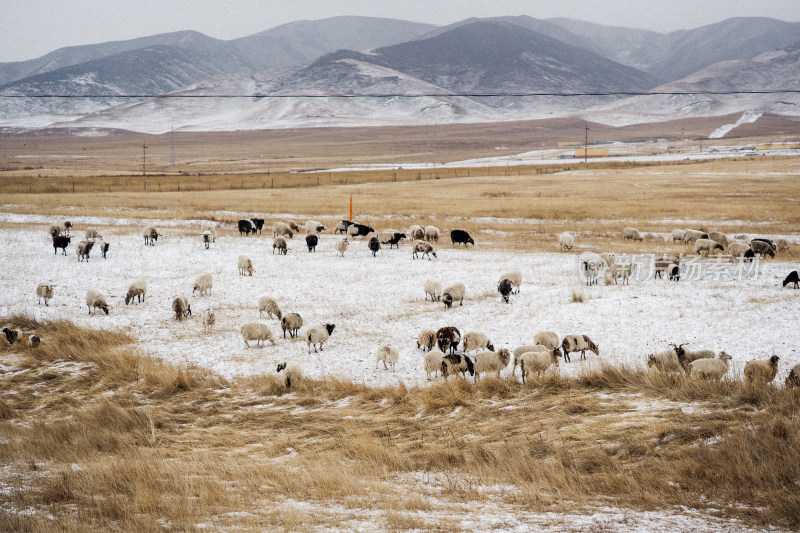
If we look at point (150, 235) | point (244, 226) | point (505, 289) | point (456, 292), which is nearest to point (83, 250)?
point (150, 235)

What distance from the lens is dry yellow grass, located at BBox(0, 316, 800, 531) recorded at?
6812 mm

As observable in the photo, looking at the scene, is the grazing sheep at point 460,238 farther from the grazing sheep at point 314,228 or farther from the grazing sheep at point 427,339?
the grazing sheep at point 427,339

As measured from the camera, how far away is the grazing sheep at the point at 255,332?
580 inches

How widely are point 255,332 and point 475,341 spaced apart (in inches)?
209

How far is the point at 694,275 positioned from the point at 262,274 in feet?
51.3

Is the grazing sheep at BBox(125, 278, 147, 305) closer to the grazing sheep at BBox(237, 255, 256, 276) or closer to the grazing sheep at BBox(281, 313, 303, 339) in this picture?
the grazing sheep at BBox(237, 255, 256, 276)

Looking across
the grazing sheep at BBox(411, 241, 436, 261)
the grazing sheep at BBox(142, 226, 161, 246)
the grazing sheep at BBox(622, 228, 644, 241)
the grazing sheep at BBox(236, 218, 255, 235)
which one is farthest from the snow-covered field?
the grazing sheep at BBox(622, 228, 644, 241)

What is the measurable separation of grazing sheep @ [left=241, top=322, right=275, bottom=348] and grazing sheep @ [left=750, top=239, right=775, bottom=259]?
20.8 metres

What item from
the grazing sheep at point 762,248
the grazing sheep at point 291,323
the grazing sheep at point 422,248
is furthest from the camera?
the grazing sheep at point 422,248

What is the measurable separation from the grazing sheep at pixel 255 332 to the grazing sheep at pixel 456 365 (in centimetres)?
468

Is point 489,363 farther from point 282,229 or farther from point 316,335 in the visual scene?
point 282,229

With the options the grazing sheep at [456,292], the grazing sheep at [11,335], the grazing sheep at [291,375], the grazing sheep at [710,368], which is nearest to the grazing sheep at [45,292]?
the grazing sheep at [11,335]

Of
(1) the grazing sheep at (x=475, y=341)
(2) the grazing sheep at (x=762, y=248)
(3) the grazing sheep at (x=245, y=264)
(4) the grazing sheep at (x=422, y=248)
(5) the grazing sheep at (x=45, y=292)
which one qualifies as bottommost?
(1) the grazing sheep at (x=475, y=341)

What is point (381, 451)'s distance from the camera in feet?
28.4
